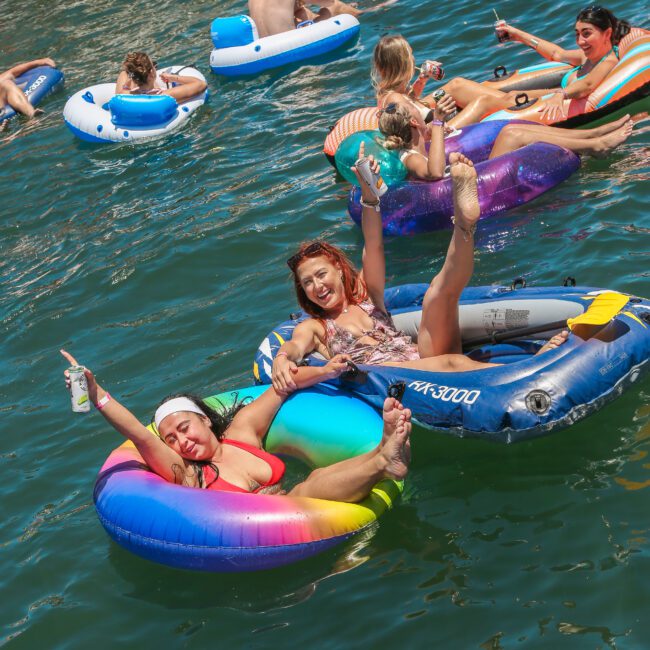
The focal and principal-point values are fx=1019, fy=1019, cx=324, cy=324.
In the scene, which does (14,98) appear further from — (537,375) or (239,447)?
(537,375)

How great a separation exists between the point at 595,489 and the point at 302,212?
449cm

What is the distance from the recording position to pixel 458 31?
1141cm

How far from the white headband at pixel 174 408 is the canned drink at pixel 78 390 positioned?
86 centimetres

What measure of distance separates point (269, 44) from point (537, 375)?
309 inches

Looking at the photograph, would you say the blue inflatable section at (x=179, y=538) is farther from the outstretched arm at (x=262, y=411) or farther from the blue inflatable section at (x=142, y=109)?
the blue inflatable section at (x=142, y=109)

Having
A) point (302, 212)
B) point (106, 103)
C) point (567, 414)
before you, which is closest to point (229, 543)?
point (567, 414)

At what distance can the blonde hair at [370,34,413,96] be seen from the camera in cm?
793

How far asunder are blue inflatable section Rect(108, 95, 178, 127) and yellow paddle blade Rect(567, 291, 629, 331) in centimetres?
674

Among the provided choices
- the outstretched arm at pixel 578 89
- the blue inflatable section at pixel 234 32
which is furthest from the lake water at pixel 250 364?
the outstretched arm at pixel 578 89

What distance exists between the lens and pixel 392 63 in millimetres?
7977

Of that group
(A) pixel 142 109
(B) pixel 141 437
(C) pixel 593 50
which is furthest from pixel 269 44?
(B) pixel 141 437

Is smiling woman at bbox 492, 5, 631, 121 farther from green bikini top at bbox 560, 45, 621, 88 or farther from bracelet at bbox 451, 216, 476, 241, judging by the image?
bracelet at bbox 451, 216, 476, 241

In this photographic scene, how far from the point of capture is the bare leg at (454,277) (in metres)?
5.02

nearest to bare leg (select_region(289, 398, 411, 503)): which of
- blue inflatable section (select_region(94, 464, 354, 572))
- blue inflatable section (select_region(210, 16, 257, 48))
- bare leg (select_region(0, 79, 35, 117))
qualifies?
blue inflatable section (select_region(94, 464, 354, 572))
